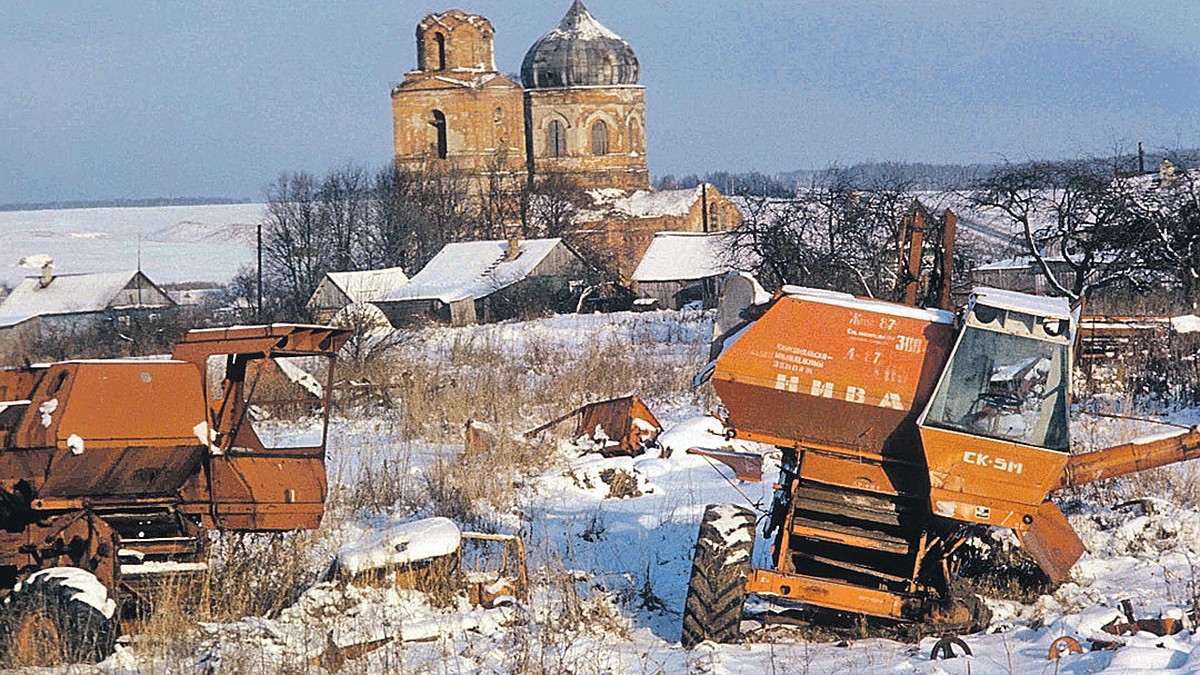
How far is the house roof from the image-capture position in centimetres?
6125

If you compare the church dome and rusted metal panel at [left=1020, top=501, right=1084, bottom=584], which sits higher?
the church dome

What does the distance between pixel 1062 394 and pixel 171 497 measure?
5.48 m

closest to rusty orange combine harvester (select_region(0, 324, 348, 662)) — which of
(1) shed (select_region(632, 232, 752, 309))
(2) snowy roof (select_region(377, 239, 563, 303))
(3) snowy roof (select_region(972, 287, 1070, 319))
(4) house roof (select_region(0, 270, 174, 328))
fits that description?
(3) snowy roof (select_region(972, 287, 1070, 319))

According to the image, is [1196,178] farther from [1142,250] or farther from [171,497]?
[171,497]

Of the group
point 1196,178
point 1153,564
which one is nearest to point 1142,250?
point 1196,178

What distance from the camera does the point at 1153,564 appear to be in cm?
971

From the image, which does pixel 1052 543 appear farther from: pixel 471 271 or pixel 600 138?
pixel 600 138

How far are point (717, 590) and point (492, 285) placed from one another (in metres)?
49.4

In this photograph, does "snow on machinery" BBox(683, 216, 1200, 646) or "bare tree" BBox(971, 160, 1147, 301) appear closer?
"snow on machinery" BBox(683, 216, 1200, 646)

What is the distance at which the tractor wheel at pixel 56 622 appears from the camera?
24.3ft

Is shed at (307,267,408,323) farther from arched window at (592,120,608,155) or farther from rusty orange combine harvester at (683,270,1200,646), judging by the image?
rusty orange combine harvester at (683,270,1200,646)

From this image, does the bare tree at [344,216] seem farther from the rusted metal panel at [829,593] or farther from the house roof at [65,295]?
the rusted metal panel at [829,593]

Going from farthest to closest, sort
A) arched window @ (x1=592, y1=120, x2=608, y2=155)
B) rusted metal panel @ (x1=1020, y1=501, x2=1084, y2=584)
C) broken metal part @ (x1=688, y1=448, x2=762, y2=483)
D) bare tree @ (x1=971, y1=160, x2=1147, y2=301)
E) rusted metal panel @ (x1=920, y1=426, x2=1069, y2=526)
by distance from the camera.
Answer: arched window @ (x1=592, y1=120, x2=608, y2=155)
bare tree @ (x1=971, y1=160, x2=1147, y2=301)
broken metal part @ (x1=688, y1=448, x2=762, y2=483)
rusted metal panel @ (x1=1020, y1=501, x2=1084, y2=584)
rusted metal panel @ (x1=920, y1=426, x2=1069, y2=526)

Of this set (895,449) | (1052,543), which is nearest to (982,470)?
(895,449)
